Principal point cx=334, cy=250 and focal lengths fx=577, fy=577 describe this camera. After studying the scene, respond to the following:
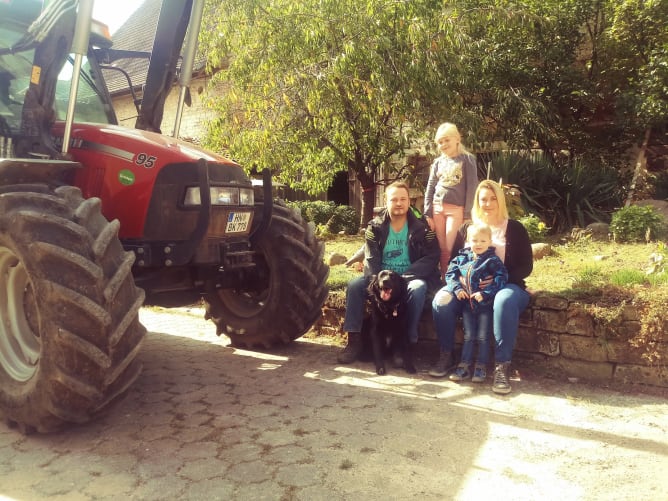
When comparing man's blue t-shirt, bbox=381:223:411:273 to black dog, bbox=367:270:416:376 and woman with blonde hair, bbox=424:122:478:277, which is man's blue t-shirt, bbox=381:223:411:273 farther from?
woman with blonde hair, bbox=424:122:478:277

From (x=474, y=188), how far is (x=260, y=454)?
2886mm

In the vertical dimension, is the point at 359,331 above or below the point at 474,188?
below

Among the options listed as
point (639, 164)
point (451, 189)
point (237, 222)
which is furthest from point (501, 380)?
point (639, 164)

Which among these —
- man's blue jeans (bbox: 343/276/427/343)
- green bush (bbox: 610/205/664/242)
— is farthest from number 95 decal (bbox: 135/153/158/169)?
green bush (bbox: 610/205/664/242)

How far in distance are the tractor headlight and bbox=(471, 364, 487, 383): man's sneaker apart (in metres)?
1.93

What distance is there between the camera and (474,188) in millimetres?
4734

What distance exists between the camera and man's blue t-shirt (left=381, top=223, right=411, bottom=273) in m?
4.53

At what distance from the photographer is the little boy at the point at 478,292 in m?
3.95

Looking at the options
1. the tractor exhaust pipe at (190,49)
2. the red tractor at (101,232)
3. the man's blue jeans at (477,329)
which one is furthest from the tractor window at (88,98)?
the man's blue jeans at (477,329)

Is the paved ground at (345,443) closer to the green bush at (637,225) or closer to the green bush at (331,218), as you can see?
the green bush at (637,225)

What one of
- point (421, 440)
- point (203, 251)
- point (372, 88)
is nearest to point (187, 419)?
point (203, 251)

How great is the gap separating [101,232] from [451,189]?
2870 mm

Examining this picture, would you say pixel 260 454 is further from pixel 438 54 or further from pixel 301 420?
pixel 438 54

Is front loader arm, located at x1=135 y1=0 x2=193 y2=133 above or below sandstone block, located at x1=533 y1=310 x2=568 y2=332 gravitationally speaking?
above
